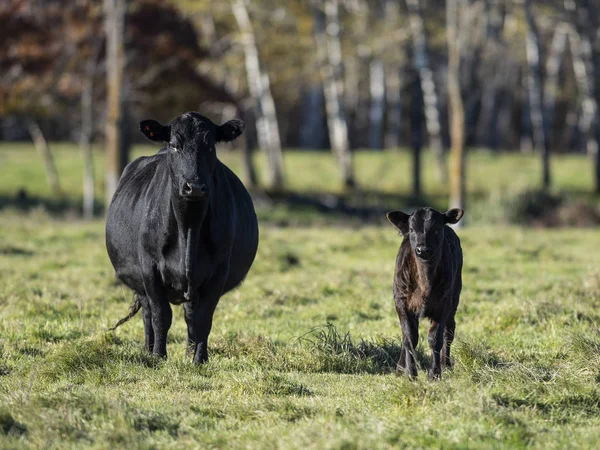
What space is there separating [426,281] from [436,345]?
20.0 inches

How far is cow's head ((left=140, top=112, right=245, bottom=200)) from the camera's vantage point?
765 centimetres

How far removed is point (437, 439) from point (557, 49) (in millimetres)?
46945

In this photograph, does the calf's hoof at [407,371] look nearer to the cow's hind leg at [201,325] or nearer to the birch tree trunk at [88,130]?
the cow's hind leg at [201,325]

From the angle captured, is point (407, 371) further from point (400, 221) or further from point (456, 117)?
point (456, 117)

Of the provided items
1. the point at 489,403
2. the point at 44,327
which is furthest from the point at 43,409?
the point at 44,327

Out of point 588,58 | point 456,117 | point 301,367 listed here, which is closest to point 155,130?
point 301,367

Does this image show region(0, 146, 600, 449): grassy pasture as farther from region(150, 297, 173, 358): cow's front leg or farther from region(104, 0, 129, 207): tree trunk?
region(104, 0, 129, 207): tree trunk

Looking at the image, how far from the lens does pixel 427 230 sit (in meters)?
7.72

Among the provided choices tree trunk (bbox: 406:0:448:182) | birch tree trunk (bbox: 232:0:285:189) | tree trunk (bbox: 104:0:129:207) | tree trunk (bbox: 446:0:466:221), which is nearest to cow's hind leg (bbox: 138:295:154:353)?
tree trunk (bbox: 104:0:129:207)

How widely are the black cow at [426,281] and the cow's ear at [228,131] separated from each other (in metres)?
1.49

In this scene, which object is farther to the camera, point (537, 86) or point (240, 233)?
point (537, 86)

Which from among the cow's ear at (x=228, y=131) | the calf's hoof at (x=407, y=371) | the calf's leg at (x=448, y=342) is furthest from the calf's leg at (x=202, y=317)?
the calf's leg at (x=448, y=342)

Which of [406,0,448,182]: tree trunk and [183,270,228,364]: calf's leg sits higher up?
[406,0,448,182]: tree trunk

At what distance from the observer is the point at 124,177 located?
408 inches
